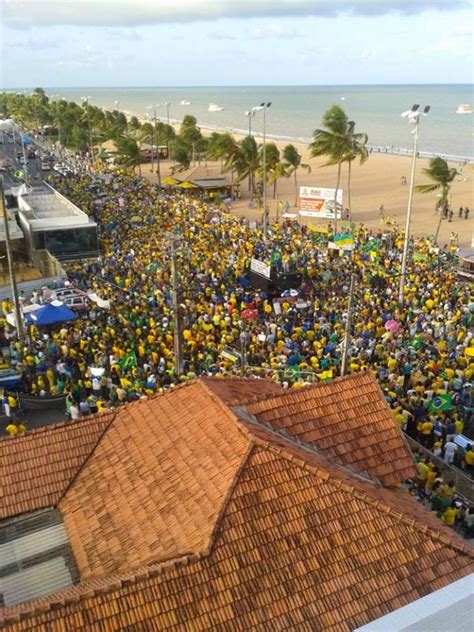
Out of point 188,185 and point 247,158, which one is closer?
point 247,158

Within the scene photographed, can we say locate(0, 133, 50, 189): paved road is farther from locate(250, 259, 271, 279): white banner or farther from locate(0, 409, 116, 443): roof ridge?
locate(0, 409, 116, 443): roof ridge

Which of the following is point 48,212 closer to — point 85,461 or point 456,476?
point 85,461

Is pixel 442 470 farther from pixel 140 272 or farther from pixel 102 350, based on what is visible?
pixel 140 272

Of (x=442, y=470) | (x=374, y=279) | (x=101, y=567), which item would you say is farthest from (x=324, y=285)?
(x=101, y=567)

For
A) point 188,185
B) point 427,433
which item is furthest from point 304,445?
point 188,185

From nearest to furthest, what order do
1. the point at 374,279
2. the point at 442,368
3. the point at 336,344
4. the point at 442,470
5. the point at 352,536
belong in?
the point at 352,536, the point at 442,470, the point at 442,368, the point at 336,344, the point at 374,279

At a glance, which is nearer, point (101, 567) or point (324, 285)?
point (101, 567)

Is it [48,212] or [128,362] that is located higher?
[48,212]
